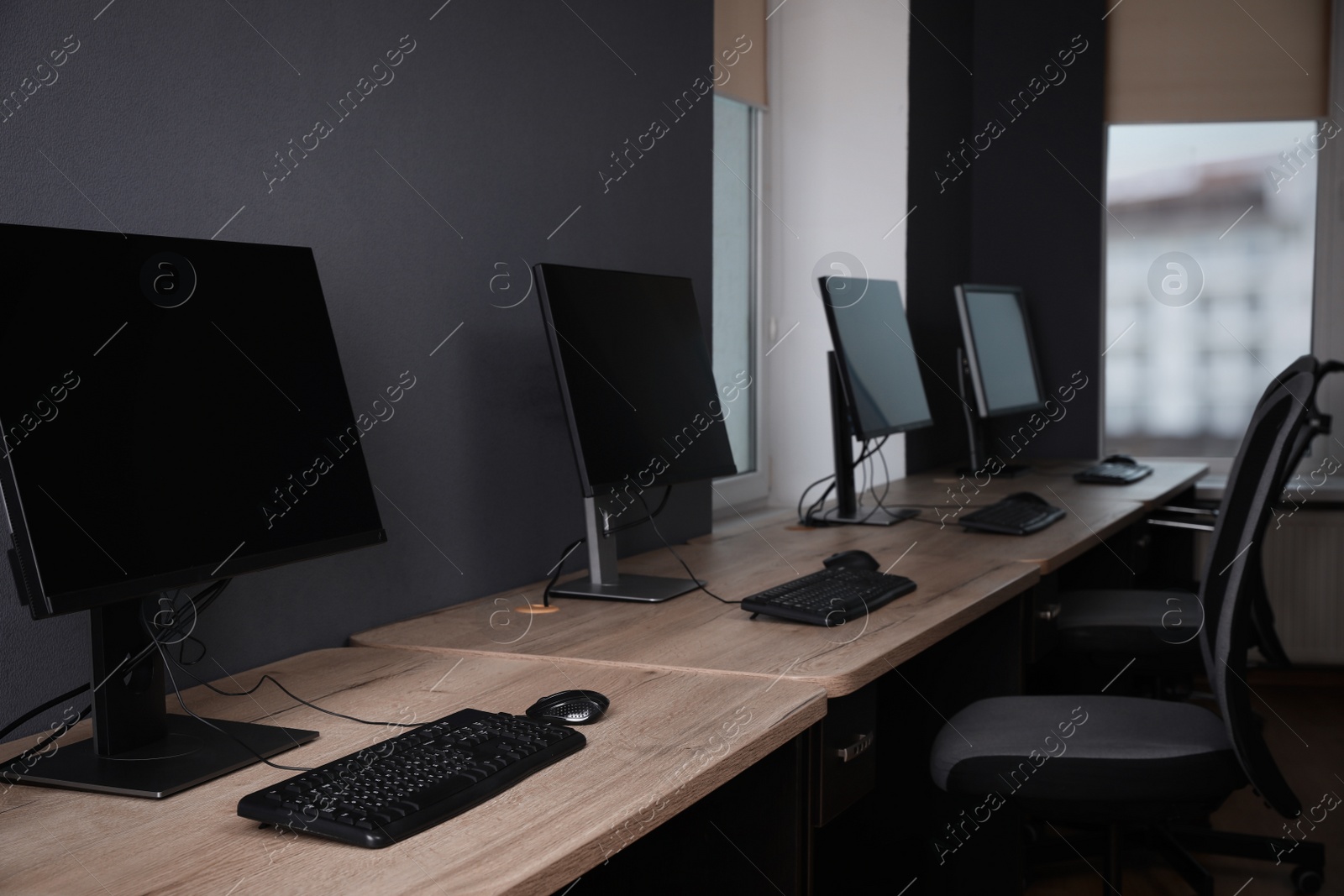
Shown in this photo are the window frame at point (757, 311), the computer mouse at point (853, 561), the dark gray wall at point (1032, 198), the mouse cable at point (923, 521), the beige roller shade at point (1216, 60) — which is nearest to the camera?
the computer mouse at point (853, 561)

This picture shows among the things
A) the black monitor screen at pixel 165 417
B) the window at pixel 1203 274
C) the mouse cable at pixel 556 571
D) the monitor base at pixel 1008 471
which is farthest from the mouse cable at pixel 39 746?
the window at pixel 1203 274

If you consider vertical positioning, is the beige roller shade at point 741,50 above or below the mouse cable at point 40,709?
above

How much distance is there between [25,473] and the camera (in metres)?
1.02

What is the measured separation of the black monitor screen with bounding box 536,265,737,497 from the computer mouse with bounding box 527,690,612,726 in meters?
0.57

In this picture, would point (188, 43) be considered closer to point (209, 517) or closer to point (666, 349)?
point (209, 517)

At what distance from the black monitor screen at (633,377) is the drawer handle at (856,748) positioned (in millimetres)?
576

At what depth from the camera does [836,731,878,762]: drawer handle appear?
1.52m

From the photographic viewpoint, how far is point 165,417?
116 cm

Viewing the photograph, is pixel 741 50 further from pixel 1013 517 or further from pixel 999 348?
pixel 1013 517

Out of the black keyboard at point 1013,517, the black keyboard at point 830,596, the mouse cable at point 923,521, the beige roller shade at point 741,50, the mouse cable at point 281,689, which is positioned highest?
the beige roller shade at point 741,50

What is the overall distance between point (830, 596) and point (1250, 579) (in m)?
0.64

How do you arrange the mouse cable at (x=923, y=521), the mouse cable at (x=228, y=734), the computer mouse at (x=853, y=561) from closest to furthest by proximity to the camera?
the mouse cable at (x=228, y=734)
the computer mouse at (x=853, y=561)
the mouse cable at (x=923, y=521)

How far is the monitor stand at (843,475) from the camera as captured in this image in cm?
277

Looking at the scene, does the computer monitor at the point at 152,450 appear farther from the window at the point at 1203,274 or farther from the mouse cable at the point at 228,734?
the window at the point at 1203,274
